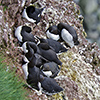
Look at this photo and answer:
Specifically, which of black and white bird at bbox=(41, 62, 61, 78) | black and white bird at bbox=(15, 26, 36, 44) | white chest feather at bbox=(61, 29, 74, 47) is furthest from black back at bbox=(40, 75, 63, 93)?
white chest feather at bbox=(61, 29, 74, 47)

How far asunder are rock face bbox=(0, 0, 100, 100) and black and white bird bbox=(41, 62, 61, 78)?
0.23 m

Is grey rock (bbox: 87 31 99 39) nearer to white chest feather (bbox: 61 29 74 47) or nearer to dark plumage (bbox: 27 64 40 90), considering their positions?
white chest feather (bbox: 61 29 74 47)

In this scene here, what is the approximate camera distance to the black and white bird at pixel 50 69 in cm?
418

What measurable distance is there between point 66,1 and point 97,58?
2762 millimetres

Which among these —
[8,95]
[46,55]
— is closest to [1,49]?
[46,55]

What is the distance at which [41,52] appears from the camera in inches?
181

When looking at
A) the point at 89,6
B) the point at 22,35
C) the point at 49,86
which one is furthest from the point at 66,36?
the point at 89,6

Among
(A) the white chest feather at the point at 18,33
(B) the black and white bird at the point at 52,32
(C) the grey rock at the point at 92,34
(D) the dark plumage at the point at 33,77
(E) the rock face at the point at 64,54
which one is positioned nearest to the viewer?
(D) the dark plumage at the point at 33,77

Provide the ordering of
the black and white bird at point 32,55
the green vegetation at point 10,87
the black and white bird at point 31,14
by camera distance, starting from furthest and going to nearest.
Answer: the black and white bird at point 31,14, the black and white bird at point 32,55, the green vegetation at point 10,87

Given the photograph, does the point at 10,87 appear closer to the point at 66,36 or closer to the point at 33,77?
the point at 33,77

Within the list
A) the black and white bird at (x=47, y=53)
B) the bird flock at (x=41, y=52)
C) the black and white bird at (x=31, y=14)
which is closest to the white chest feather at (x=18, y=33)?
the bird flock at (x=41, y=52)

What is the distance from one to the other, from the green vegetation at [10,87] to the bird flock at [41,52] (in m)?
0.50

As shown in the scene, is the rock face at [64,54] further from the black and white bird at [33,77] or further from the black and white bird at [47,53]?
the black and white bird at [47,53]

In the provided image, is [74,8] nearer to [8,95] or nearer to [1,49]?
[1,49]
